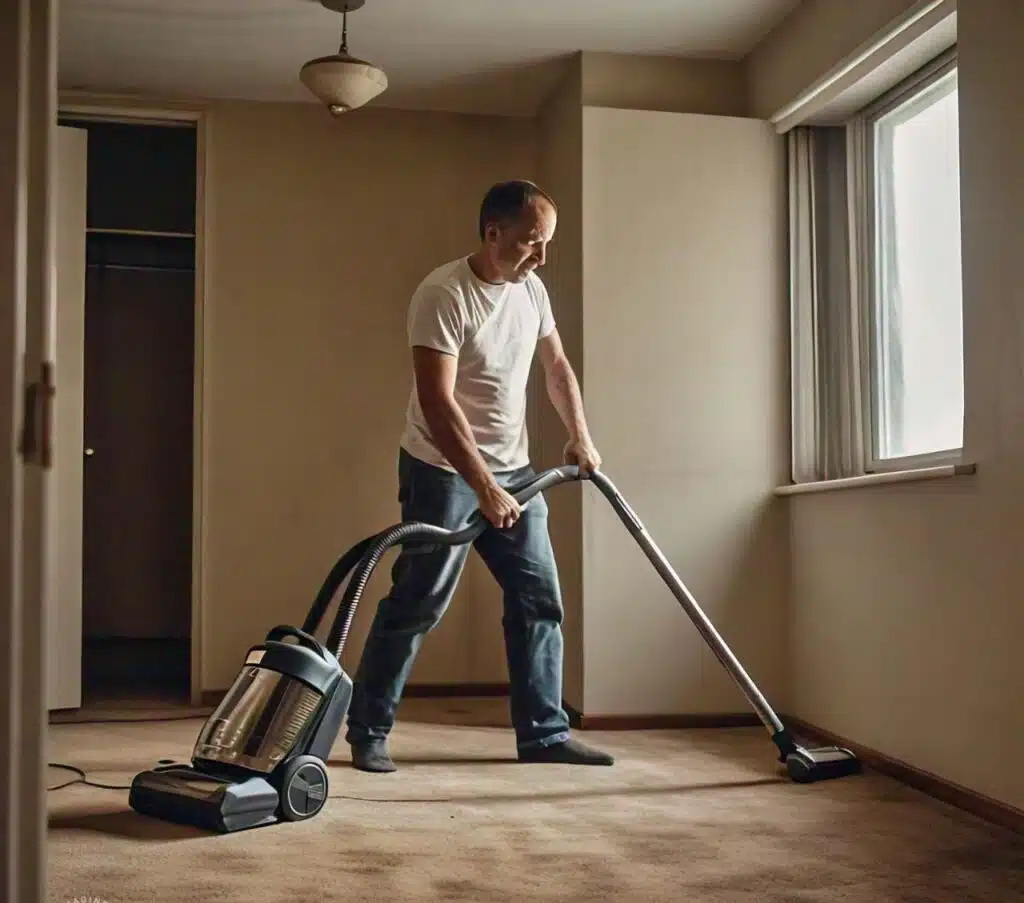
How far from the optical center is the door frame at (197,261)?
13.1 feet

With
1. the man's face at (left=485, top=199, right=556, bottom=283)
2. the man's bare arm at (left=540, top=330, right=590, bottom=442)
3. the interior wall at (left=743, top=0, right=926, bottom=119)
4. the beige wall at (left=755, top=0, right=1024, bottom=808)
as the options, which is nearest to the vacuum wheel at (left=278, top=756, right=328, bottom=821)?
the man's bare arm at (left=540, top=330, right=590, bottom=442)

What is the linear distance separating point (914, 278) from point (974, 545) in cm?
88

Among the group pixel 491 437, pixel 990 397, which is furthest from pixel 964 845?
pixel 491 437

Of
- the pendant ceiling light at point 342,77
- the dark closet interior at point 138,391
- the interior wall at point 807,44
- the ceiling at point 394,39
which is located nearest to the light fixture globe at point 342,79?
the pendant ceiling light at point 342,77

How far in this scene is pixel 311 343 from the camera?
4102 millimetres

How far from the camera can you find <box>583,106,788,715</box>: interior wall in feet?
11.4

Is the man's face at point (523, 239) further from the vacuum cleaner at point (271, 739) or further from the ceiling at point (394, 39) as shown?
the ceiling at point (394, 39)

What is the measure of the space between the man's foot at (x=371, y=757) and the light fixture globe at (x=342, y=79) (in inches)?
68.8

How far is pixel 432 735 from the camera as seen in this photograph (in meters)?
3.34

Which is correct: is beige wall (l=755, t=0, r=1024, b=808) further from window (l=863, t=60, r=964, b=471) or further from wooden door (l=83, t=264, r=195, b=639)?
wooden door (l=83, t=264, r=195, b=639)

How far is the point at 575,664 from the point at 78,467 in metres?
1.65

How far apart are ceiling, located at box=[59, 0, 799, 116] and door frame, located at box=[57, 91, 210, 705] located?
5 cm

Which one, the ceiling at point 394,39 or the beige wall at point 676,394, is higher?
the ceiling at point 394,39

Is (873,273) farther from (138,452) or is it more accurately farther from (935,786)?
(138,452)
